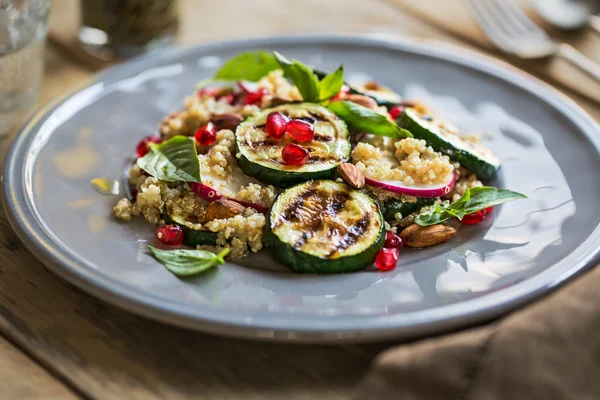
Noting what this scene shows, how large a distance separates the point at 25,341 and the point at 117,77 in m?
1.62

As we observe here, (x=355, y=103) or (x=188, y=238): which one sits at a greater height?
(x=355, y=103)

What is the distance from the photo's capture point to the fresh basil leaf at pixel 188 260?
2.46m

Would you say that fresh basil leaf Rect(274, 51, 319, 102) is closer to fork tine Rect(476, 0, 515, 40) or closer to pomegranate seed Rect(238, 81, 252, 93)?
pomegranate seed Rect(238, 81, 252, 93)

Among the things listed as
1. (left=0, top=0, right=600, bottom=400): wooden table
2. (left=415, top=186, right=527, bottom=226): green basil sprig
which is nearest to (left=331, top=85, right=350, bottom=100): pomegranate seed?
(left=415, top=186, right=527, bottom=226): green basil sprig

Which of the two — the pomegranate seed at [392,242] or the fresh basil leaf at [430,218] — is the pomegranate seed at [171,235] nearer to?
the pomegranate seed at [392,242]

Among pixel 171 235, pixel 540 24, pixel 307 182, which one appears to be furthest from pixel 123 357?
pixel 540 24

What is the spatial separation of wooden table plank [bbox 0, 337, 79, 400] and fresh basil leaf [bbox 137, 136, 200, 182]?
32.6 inches

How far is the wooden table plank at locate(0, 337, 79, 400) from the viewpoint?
2213mm

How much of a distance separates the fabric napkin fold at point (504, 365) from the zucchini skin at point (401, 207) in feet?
2.33

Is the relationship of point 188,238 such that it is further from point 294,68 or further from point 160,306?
point 294,68

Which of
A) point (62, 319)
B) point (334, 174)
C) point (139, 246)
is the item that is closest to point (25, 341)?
point (62, 319)

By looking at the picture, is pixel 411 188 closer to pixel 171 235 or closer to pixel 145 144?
pixel 171 235

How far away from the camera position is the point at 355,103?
3.09m

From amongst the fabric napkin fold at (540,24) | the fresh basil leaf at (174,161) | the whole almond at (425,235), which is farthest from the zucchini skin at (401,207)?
the fabric napkin fold at (540,24)
